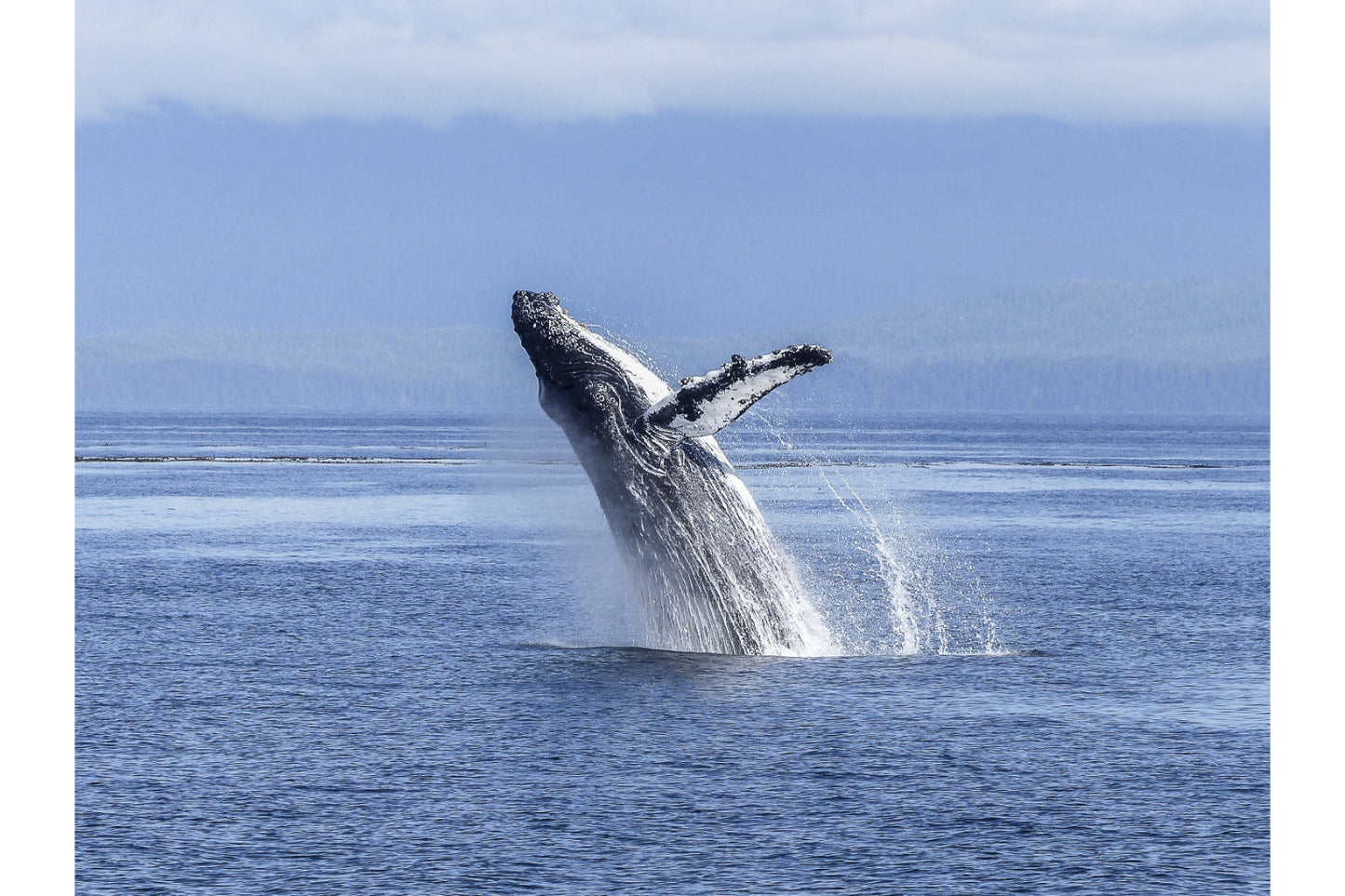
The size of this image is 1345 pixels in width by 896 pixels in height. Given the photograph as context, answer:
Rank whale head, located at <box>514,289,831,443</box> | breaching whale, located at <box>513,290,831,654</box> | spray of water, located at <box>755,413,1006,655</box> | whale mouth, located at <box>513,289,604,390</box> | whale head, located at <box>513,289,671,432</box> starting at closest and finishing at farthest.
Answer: whale head, located at <box>514,289,831,443</box> < breaching whale, located at <box>513,290,831,654</box> < whale head, located at <box>513,289,671,432</box> < whale mouth, located at <box>513,289,604,390</box> < spray of water, located at <box>755,413,1006,655</box>

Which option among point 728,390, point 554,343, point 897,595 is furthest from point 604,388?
point 897,595

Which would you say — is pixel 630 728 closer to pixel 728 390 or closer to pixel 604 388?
pixel 728 390

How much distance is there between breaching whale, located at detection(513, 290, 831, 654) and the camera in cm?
1916

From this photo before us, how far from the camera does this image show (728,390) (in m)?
17.7

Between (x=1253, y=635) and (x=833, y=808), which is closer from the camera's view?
(x=833, y=808)

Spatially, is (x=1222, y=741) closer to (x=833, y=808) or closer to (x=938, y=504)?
(x=833, y=808)

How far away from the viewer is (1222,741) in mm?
15742

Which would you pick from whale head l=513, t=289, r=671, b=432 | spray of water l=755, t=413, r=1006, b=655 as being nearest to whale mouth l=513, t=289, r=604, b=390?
whale head l=513, t=289, r=671, b=432

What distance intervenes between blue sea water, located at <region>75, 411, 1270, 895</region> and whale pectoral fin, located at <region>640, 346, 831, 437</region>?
1454 mm

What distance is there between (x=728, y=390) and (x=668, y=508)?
2105mm

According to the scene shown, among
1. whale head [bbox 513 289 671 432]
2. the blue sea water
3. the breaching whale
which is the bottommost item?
the blue sea water

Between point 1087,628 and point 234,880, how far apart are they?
50.3ft

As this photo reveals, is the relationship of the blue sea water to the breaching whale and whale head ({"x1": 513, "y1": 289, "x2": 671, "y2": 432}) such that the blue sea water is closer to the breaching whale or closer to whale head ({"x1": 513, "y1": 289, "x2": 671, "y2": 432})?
the breaching whale
